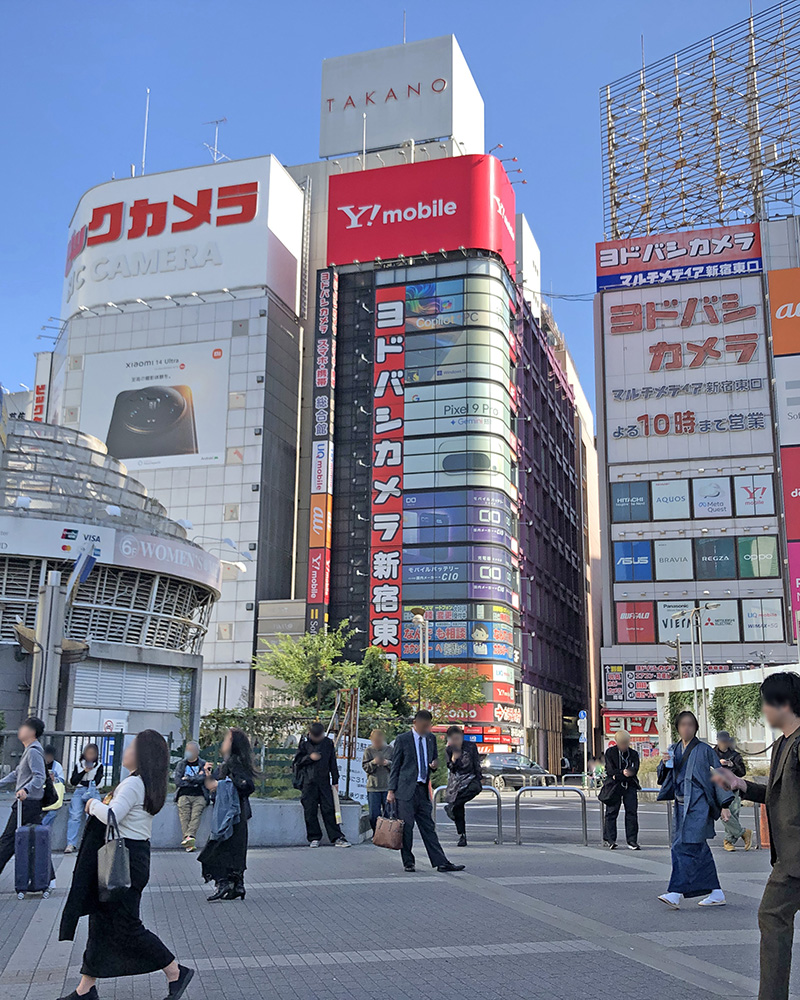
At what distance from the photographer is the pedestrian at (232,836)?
997 centimetres

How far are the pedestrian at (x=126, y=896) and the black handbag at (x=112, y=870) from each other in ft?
0.17

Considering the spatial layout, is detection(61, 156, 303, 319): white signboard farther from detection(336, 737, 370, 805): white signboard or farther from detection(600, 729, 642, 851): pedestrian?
detection(600, 729, 642, 851): pedestrian

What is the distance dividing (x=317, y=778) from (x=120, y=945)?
344 inches

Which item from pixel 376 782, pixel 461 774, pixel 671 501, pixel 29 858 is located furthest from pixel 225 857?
pixel 671 501

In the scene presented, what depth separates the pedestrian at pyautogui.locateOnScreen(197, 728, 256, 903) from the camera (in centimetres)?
997

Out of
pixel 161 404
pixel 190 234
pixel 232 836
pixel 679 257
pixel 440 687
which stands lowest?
pixel 232 836

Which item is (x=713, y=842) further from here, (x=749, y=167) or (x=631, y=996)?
(x=749, y=167)

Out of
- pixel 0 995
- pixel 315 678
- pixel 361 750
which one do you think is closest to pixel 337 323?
pixel 315 678

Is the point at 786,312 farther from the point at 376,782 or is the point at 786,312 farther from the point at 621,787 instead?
the point at 621,787

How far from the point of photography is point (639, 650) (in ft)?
202

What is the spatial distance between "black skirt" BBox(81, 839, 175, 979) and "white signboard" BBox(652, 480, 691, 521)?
59169mm

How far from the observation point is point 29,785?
10086mm

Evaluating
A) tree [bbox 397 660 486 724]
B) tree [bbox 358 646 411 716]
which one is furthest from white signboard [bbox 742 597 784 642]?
tree [bbox 358 646 411 716]

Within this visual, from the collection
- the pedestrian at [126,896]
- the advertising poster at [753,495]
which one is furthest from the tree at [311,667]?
the pedestrian at [126,896]
